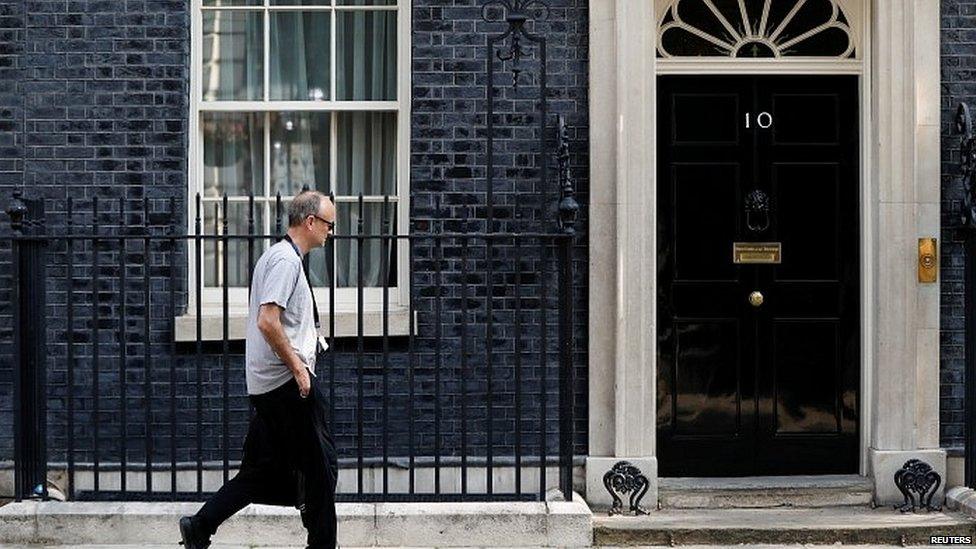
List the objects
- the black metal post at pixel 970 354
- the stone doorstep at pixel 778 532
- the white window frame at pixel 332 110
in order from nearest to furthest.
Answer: the stone doorstep at pixel 778 532
the black metal post at pixel 970 354
the white window frame at pixel 332 110

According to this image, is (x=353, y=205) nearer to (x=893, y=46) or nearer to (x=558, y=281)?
(x=558, y=281)

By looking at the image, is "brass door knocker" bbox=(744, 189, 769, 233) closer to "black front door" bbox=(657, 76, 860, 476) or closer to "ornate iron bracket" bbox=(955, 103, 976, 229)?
"black front door" bbox=(657, 76, 860, 476)

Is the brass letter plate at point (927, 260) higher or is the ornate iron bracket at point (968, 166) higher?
the ornate iron bracket at point (968, 166)

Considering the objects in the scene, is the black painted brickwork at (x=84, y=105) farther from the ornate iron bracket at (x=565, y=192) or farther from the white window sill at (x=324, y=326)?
the ornate iron bracket at (x=565, y=192)

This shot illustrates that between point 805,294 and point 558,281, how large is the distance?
4.97 feet

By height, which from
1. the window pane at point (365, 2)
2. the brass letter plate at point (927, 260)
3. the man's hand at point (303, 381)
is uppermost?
the window pane at point (365, 2)

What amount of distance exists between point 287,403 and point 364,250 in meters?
2.40

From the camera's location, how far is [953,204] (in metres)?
9.07

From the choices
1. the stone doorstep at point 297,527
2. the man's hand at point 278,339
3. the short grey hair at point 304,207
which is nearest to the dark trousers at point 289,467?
the man's hand at point 278,339

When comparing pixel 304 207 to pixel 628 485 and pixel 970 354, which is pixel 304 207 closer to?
pixel 628 485

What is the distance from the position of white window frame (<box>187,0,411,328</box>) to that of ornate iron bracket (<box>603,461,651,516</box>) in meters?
1.55

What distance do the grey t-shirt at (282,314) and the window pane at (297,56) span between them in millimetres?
2428

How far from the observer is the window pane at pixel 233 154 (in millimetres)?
9312

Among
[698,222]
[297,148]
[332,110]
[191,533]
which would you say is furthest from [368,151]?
[191,533]
